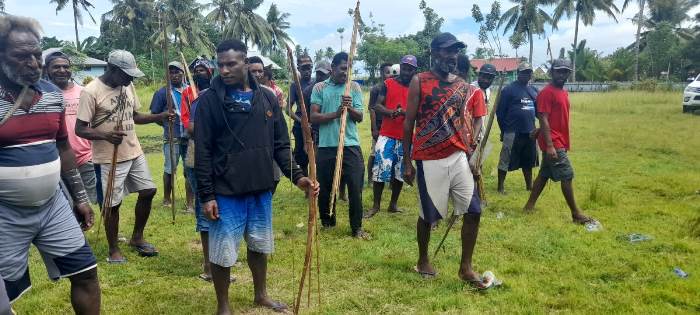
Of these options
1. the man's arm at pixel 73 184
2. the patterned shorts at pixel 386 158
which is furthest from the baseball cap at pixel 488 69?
the man's arm at pixel 73 184

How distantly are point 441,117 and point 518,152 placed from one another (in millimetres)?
4100

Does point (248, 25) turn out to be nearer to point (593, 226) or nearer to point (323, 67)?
point (323, 67)

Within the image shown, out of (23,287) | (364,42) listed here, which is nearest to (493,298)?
(23,287)

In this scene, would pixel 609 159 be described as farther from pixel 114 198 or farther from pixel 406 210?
pixel 114 198

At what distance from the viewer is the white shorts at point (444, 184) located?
4.36 m

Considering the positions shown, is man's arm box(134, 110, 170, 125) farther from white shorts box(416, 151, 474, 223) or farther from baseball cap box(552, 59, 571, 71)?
baseball cap box(552, 59, 571, 71)

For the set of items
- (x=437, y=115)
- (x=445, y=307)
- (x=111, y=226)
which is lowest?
(x=445, y=307)

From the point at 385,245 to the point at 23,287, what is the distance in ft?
10.9

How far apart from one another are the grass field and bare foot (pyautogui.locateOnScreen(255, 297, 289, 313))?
58mm

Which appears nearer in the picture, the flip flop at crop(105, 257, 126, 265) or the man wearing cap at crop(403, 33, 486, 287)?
the man wearing cap at crop(403, 33, 486, 287)

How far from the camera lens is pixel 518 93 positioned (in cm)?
802

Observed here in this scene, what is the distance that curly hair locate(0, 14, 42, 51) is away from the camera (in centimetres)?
287

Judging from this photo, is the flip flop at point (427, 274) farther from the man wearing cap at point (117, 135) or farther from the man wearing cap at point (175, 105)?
the man wearing cap at point (175, 105)

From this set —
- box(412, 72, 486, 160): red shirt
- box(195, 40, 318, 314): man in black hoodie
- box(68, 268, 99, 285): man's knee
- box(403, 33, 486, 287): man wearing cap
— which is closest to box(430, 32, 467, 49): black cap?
box(403, 33, 486, 287): man wearing cap
